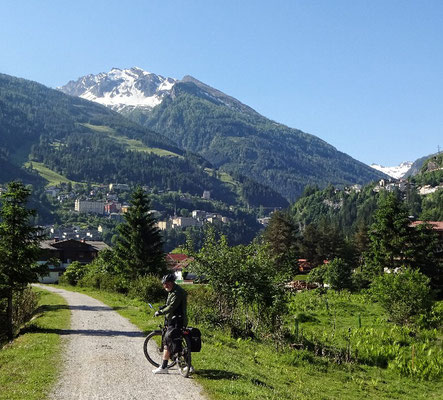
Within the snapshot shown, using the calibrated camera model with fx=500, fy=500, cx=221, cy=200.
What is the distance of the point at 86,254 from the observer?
128 metres

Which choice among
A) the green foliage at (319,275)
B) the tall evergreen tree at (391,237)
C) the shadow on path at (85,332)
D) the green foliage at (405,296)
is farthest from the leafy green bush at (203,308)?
the green foliage at (319,275)

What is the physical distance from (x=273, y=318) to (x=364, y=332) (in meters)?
7.66

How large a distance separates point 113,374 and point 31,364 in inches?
111

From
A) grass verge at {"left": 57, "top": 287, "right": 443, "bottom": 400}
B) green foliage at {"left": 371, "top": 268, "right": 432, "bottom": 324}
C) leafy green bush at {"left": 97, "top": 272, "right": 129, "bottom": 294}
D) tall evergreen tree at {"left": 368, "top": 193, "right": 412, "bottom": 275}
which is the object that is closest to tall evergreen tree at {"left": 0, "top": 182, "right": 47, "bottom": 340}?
grass verge at {"left": 57, "top": 287, "right": 443, "bottom": 400}

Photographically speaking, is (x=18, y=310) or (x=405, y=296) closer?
(x=18, y=310)

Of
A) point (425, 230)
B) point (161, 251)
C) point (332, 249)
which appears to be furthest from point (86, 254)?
point (425, 230)

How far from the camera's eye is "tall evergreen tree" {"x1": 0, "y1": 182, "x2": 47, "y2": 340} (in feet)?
74.6

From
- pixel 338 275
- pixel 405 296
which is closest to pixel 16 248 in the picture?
pixel 405 296

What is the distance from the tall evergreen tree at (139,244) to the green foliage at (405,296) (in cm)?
3230

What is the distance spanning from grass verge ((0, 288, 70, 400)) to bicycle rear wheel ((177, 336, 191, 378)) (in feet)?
10.6

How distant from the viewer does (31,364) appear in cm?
1439

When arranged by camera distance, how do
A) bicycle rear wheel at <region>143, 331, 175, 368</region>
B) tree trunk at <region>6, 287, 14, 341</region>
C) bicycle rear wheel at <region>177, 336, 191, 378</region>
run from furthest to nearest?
tree trunk at <region>6, 287, 14, 341</region>, bicycle rear wheel at <region>143, 331, 175, 368</region>, bicycle rear wheel at <region>177, 336, 191, 378</region>

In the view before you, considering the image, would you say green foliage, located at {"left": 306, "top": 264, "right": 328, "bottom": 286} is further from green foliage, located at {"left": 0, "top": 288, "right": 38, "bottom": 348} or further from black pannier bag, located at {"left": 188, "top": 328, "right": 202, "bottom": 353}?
black pannier bag, located at {"left": 188, "top": 328, "right": 202, "bottom": 353}

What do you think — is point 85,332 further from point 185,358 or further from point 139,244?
point 139,244
